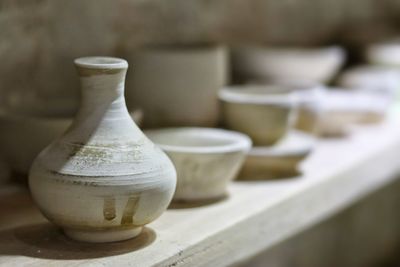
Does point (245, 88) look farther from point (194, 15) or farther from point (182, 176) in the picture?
point (182, 176)

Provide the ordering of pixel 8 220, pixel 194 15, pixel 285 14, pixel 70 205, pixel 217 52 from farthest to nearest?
pixel 285 14, pixel 194 15, pixel 217 52, pixel 8 220, pixel 70 205

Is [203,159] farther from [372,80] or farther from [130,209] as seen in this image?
[372,80]

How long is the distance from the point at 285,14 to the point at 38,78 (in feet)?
2.66

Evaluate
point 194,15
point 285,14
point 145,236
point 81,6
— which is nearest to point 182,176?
point 145,236

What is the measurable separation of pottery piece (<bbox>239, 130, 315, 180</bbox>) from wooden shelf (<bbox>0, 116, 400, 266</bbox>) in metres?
0.03

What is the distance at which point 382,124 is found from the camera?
4.94 feet

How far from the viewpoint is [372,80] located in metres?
1.63

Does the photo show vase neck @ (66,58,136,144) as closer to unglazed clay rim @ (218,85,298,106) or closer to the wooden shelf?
the wooden shelf

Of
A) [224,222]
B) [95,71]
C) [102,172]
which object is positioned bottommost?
[224,222]

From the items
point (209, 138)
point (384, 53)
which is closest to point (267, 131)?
point (209, 138)

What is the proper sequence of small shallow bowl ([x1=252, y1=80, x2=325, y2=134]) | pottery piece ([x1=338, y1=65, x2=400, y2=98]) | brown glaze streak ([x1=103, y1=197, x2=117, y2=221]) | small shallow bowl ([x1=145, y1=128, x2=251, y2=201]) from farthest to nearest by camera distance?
pottery piece ([x1=338, y1=65, x2=400, y2=98])
small shallow bowl ([x1=252, y1=80, x2=325, y2=134])
small shallow bowl ([x1=145, y1=128, x2=251, y2=201])
brown glaze streak ([x1=103, y1=197, x2=117, y2=221])

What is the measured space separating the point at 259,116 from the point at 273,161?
7cm

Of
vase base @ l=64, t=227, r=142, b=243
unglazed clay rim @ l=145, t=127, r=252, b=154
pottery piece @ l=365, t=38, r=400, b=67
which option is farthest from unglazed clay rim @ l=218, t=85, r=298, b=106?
pottery piece @ l=365, t=38, r=400, b=67

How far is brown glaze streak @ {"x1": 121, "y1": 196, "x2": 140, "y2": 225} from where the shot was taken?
77 centimetres
